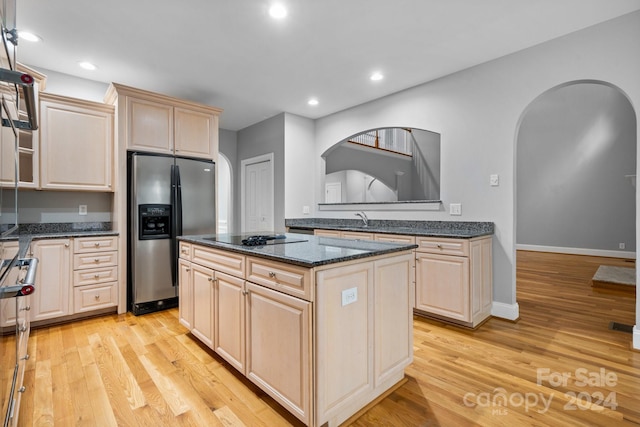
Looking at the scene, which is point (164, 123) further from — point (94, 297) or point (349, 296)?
point (349, 296)

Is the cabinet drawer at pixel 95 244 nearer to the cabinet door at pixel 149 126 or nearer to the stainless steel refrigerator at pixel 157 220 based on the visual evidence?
the stainless steel refrigerator at pixel 157 220

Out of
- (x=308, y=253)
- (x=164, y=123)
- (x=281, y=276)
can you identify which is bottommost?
(x=281, y=276)

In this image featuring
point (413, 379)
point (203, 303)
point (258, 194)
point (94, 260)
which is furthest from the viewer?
point (258, 194)

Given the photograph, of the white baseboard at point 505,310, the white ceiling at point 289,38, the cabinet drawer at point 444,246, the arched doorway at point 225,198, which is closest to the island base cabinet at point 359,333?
the cabinet drawer at point 444,246

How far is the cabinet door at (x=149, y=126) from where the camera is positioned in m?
3.37

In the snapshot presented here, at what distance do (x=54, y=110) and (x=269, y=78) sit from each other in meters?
2.28

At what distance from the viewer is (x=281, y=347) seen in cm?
163

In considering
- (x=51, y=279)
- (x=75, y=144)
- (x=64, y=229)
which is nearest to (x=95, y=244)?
(x=51, y=279)

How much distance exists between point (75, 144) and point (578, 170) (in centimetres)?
885

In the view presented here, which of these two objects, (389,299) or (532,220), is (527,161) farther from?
(389,299)

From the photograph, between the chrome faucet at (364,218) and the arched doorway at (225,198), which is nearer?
the chrome faucet at (364,218)

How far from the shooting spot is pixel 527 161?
7285 mm

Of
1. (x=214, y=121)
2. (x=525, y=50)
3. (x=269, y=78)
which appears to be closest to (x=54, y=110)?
(x=214, y=121)

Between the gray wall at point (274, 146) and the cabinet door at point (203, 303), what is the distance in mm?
2471
